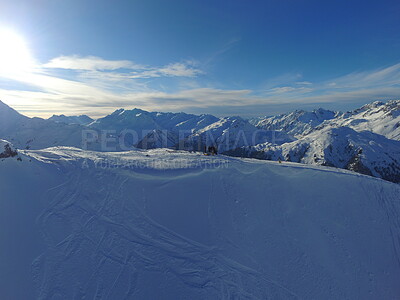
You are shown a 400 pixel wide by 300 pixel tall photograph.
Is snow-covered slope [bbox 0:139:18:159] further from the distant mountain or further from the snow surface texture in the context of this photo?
the distant mountain

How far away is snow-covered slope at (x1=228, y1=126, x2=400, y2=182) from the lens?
448 feet

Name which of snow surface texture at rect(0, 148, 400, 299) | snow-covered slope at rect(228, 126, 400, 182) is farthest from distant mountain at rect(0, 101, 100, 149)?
snow-covered slope at rect(228, 126, 400, 182)

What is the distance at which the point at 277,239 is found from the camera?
12.2 metres

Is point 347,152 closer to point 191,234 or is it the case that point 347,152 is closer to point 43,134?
→ point 191,234

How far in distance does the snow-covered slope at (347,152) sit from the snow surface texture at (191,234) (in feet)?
480

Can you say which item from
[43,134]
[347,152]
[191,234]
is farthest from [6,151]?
[347,152]

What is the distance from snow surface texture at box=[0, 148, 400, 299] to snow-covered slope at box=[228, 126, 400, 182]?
14638 cm

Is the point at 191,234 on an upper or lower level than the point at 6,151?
lower

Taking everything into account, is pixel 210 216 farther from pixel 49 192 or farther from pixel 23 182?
pixel 23 182

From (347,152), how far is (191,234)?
186228 mm

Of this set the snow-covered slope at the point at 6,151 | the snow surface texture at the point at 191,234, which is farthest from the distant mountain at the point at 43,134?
the snow surface texture at the point at 191,234

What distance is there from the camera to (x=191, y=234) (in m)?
12.1

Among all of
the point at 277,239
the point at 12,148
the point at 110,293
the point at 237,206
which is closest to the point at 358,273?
the point at 277,239

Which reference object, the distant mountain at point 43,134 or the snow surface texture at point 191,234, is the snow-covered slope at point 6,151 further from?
the distant mountain at point 43,134
